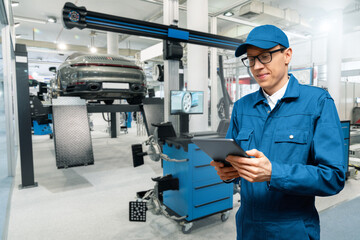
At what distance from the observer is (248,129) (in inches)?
44.3

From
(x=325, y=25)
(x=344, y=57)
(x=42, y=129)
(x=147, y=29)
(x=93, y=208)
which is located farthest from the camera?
(x=344, y=57)

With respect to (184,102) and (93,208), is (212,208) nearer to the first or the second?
(184,102)

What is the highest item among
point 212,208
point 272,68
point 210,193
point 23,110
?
→ point 272,68

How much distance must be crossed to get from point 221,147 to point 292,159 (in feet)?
1.06

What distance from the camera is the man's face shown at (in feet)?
3.31

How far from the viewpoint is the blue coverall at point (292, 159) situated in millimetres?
853

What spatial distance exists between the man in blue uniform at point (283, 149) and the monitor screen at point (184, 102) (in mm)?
1903

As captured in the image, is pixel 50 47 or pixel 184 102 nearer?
pixel 184 102

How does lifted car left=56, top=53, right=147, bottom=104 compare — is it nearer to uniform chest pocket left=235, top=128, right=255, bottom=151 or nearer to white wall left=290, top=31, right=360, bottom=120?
uniform chest pocket left=235, top=128, right=255, bottom=151

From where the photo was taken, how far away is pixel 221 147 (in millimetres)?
876

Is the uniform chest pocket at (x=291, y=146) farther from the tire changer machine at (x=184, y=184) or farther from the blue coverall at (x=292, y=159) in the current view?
the tire changer machine at (x=184, y=184)

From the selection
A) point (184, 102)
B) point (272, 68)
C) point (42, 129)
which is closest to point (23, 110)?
point (184, 102)

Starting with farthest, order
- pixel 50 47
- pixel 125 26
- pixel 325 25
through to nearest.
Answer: pixel 50 47 → pixel 325 25 → pixel 125 26

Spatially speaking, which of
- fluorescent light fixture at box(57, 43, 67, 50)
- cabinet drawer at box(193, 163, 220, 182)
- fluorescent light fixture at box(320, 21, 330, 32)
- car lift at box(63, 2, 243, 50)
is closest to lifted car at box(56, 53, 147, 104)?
car lift at box(63, 2, 243, 50)
